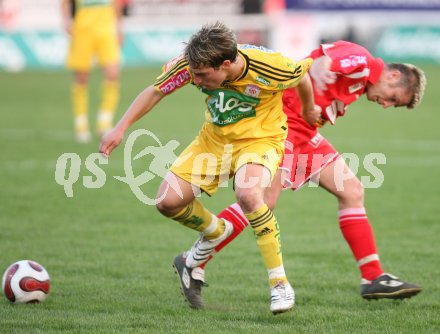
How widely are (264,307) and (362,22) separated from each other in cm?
2091

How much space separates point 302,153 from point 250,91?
2.77 ft

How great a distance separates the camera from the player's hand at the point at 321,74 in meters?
5.95

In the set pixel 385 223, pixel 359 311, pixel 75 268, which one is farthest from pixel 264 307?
pixel 385 223

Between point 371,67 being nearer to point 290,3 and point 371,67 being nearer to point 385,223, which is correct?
point 385,223

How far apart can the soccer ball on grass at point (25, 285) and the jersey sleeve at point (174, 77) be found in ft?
4.56

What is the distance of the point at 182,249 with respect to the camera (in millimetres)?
7434

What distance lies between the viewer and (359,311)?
5473 millimetres

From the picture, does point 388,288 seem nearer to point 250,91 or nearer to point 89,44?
point 250,91

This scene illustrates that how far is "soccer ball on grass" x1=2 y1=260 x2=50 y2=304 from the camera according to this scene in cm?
552

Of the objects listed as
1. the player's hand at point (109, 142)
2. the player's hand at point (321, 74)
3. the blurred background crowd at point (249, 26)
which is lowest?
the blurred background crowd at point (249, 26)

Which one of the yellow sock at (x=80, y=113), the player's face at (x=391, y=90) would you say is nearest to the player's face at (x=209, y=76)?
the player's face at (x=391, y=90)

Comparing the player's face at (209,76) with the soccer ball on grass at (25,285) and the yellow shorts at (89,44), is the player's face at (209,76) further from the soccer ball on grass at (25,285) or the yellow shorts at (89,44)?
the yellow shorts at (89,44)

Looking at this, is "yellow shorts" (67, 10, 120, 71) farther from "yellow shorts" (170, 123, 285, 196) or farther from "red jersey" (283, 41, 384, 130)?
"yellow shorts" (170, 123, 285, 196)

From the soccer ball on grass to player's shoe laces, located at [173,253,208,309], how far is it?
2.77 ft
